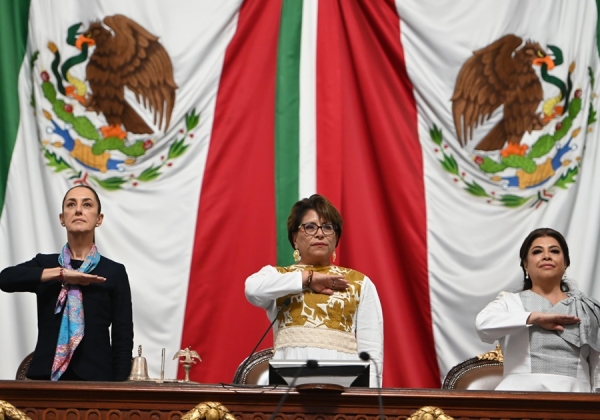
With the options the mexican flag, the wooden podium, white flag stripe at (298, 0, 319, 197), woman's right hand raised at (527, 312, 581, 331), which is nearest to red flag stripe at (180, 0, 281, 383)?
the mexican flag

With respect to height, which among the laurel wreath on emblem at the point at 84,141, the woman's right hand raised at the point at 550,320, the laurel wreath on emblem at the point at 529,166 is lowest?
the woman's right hand raised at the point at 550,320

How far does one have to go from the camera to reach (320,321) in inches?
141

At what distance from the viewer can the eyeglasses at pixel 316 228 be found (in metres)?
3.70

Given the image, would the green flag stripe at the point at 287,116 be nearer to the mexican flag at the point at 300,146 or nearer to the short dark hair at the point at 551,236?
the mexican flag at the point at 300,146

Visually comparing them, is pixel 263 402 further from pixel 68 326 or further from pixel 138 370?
pixel 138 370

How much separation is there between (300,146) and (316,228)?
1.52 m

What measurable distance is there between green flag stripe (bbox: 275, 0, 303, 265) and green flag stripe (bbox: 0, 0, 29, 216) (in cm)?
124

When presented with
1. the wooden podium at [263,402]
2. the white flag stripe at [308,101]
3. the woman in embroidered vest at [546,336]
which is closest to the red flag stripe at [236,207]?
the white flag stripe at [308,101]

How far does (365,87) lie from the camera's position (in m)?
5.23

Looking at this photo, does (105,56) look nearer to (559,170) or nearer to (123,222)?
(123,222)

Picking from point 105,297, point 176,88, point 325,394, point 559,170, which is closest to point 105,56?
point 176,88

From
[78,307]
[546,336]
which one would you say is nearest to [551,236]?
[546,336]

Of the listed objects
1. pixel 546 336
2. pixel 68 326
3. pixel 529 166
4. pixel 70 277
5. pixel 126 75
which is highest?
pixel 126 75

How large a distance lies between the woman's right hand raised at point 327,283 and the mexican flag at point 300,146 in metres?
1.43
